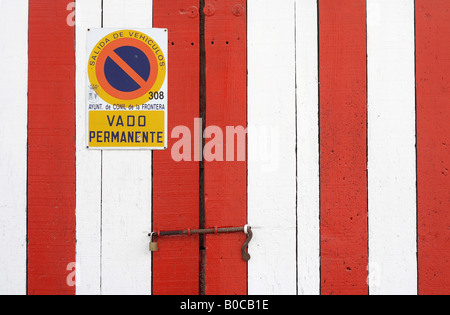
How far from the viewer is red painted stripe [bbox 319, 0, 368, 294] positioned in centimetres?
119

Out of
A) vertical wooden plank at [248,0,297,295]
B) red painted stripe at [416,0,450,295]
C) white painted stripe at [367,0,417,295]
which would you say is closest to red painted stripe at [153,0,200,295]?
vertical wooden plank at [248,0,297,295]

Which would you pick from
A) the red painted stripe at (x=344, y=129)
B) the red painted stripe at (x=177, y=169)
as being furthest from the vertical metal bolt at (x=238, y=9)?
the red painted stripe at (x=344, y=129)

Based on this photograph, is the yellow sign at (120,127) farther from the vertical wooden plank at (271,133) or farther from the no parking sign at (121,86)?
the vertical wooden plank at (271,133)

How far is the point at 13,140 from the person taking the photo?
3.84 feet

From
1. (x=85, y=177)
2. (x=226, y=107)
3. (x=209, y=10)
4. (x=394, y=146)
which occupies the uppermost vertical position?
(x=209, y=10)

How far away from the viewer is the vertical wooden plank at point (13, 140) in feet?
3.84

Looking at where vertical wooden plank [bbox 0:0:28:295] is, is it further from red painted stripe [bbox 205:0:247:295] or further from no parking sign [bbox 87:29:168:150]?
red painted stripe [bbox 205:0:247:295]

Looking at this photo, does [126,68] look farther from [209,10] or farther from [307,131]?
[307,131]

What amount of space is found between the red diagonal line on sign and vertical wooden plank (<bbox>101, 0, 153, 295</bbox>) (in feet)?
0.32

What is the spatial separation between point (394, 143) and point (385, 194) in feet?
0.55

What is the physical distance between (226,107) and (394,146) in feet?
1.83

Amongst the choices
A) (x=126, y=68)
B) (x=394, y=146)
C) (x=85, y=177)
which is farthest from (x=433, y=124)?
(x=85, y=177)

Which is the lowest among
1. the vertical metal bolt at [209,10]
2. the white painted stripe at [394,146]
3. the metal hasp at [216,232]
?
the metal hasp at [216,232]

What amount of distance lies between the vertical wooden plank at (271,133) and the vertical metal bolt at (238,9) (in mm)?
26
